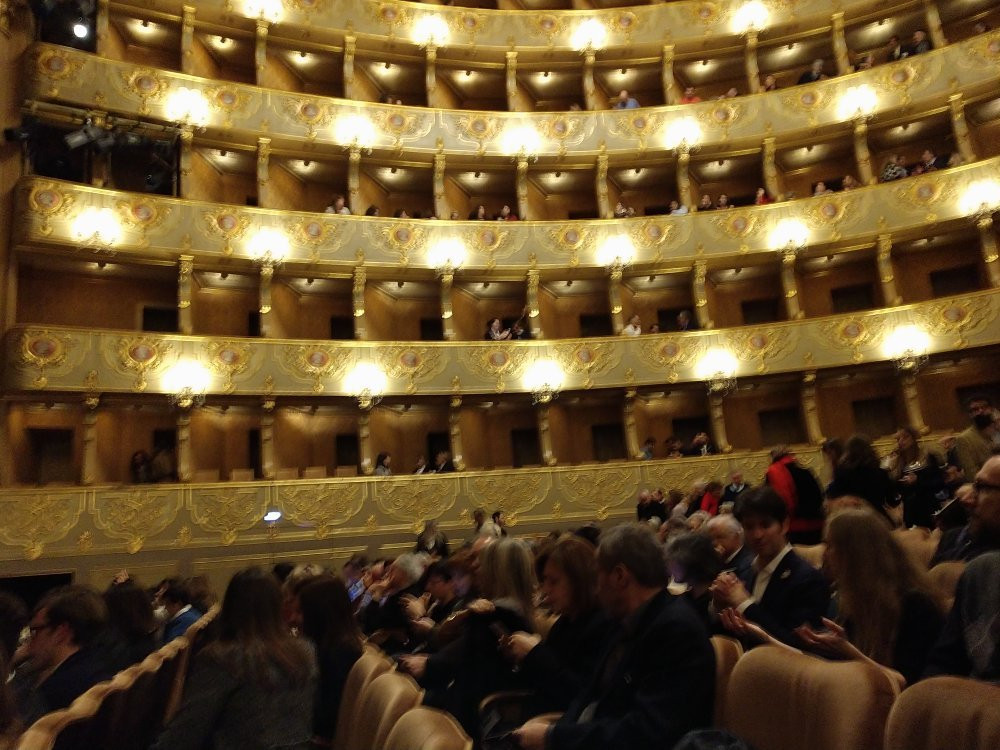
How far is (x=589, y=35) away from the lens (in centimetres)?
2012

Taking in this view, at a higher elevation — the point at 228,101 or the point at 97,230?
the point at 228,101

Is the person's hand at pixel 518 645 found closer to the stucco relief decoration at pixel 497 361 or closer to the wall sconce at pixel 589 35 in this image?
the stucco relief decoration at pixel 497 361

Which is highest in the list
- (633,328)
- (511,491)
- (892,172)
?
(892,172)

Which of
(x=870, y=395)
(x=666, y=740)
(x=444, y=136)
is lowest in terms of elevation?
(x=666, y=740)

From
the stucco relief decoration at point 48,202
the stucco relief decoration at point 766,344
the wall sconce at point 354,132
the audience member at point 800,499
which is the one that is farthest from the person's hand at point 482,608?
the wall sconce at point 354,132

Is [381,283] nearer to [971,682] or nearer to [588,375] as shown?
[588,375]

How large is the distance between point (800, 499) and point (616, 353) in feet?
39.3

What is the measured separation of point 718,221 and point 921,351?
5.11 metres

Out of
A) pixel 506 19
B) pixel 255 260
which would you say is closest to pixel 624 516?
pixel 255 260

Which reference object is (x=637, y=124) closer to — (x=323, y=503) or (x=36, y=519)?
(x=323, y=503)


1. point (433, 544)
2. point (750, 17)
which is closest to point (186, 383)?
point (433, 544)

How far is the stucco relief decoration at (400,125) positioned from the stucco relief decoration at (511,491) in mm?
7762

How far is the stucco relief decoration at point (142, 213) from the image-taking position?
1541 centimetres

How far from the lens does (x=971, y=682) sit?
5.42 feet
